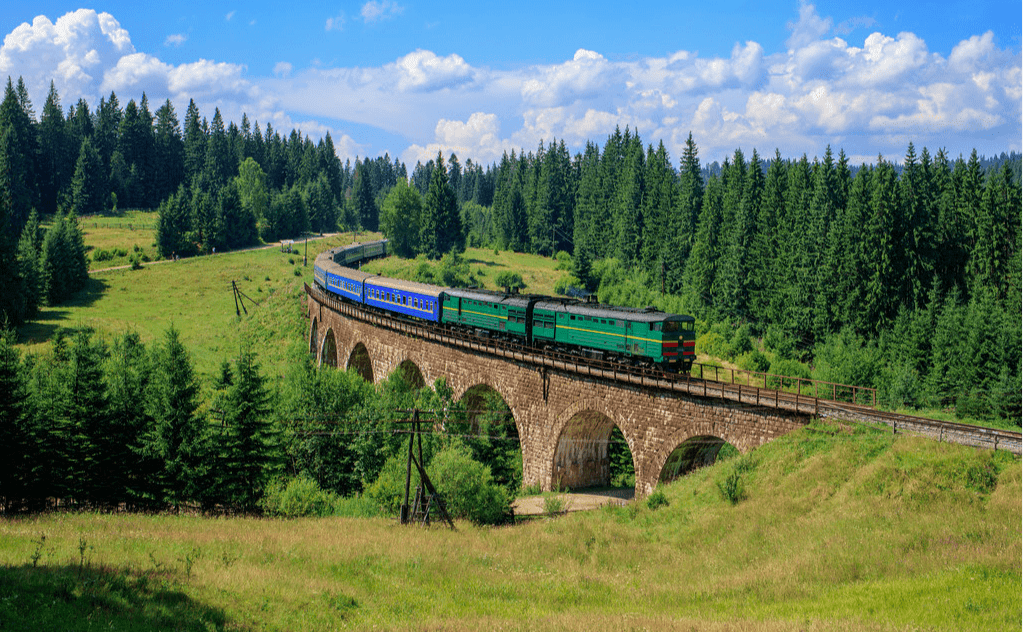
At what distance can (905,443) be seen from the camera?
22734 mm

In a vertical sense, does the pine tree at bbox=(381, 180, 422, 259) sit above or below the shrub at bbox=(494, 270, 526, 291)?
above

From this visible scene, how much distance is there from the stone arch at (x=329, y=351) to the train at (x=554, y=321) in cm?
813

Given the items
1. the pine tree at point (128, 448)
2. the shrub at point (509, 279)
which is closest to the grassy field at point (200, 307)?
the shrub at point (509, 279)

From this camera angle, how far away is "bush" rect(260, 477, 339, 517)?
34.2 meters

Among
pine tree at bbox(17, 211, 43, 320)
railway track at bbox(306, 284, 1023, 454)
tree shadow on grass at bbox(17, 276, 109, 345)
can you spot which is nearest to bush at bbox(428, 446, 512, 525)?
railway track at bbox(306, 284, 1023, 454)

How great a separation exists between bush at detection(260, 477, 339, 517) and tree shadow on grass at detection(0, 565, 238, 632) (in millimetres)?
16572

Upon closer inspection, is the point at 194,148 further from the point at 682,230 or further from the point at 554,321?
the point at 554,321

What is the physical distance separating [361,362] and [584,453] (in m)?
29.7

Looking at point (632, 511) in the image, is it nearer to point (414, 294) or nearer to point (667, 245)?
point (414, 294)

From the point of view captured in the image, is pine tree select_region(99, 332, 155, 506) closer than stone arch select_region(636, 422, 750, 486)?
No

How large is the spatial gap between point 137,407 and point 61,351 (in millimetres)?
27066

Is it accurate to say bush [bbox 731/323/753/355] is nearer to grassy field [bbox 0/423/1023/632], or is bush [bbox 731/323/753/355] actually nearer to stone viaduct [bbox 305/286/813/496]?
stone viaduct [bbox 305/286/813/496]

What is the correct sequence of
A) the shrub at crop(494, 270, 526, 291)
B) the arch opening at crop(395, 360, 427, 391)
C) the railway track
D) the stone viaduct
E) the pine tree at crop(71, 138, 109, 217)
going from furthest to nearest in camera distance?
the pine tree at crop(71, 138, 109, 217)
the shrub at crop(494, 270, 526, 291)
the arch opening at crop(395, 360, 427, 391)
the stone viaduct
the railway track

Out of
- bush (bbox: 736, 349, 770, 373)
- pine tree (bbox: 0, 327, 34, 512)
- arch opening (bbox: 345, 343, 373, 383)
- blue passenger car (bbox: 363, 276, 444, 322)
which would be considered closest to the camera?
pine tree (bbox: 0, 327, 34, 512)
